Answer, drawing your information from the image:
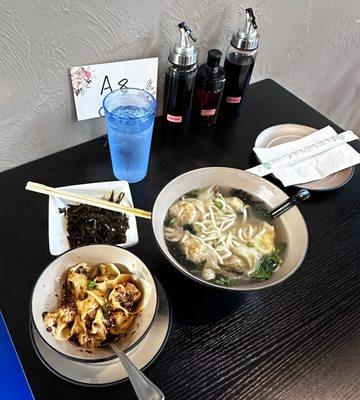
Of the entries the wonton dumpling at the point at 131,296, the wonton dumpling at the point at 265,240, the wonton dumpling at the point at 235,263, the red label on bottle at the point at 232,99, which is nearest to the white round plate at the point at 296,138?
the red label on bottle at the point at 232,99

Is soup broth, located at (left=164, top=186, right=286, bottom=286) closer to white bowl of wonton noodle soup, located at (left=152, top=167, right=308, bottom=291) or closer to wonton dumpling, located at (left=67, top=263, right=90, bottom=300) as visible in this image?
white bowl of wonton noodle soup, located at (left=152, top=167, right=308, bottom=291)

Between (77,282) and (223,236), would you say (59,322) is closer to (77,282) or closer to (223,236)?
(77,282)

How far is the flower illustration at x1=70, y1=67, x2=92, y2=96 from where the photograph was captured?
1032 mm

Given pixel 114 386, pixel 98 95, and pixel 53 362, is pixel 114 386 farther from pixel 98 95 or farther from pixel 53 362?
pixel 98 95

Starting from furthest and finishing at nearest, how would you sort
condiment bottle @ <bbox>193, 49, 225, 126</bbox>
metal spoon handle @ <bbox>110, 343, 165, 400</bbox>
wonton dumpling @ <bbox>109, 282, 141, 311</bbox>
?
condiment bottle @ <bbox>193, 49, 225, 126</bbox>, wonton dumpling @ <bbox>109, 282, 141, 311</bbox>, metal spoon handle @ <bbox>110, 343, 165, 400</bbox>

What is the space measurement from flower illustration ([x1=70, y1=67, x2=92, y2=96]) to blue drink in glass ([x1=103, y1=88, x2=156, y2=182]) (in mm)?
71

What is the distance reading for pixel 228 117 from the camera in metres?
1.39

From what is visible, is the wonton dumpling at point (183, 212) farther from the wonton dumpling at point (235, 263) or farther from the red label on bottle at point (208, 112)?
the red label on bottle at point (208, 112)

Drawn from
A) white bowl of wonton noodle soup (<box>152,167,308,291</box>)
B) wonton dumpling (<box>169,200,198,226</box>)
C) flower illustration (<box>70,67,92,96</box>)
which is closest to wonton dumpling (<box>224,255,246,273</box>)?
white bowl of wonton noodle soup (<box>152,167,308,291</box>)

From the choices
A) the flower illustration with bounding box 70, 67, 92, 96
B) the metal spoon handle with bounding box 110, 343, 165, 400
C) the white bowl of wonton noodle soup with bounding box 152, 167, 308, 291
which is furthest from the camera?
the flower illustration with bounding box 70, 67, 92, 96

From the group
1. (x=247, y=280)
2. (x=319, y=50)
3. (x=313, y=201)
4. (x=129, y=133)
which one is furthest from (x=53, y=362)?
(x=319, y=50)

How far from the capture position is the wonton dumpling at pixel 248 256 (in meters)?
0.93

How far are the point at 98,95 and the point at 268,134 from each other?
22.6 inches

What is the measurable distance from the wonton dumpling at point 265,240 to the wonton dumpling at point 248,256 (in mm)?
14
